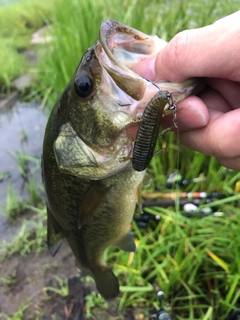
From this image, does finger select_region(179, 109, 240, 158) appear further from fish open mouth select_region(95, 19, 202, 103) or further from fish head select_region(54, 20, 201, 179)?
fish head select_region(54, 20, 201, 179)

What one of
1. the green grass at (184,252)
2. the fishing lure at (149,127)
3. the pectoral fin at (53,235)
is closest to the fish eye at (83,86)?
the fishing lure at (149,127)

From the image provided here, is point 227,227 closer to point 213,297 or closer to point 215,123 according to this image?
point 213,297

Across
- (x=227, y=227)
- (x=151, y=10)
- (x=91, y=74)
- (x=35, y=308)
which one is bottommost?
(x=35, y=308)

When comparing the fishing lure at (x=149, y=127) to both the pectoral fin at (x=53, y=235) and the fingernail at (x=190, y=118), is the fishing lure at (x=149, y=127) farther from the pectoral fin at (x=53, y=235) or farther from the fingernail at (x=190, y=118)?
the pectoral fin at (x=53, y=235)

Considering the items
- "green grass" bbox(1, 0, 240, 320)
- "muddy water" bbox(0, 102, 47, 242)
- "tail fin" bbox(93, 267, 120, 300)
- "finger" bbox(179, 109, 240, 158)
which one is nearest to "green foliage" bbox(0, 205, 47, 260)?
"green grass" bbox(1, 0, 240, 320)

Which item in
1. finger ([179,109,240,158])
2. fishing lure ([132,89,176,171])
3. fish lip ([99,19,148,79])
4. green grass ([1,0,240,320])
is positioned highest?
fish lip ([99,19,148,79])

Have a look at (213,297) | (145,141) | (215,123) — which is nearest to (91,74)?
(145,141)
